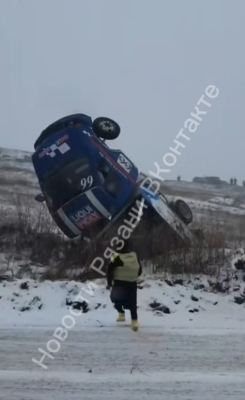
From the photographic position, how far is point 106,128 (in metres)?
13.7

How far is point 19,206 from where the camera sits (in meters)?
Answer: 16.6

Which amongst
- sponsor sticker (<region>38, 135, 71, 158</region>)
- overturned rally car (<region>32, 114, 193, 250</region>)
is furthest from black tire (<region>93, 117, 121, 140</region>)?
sponsor sticker (<region>38, 135, 71, 158</region>)

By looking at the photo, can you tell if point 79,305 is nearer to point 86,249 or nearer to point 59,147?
point 86,249

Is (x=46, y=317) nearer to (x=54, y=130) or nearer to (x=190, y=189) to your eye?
(x=54, y=130)

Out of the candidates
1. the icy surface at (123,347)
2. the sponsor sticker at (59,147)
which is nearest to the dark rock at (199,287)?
the icy surface at (123,347)

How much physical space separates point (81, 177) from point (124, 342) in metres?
5.79

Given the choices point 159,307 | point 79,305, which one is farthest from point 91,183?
point 159,307

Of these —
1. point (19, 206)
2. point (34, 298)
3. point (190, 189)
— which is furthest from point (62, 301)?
point (190, 189)

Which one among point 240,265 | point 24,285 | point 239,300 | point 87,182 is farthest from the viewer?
point 87,182

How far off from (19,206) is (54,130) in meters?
3.96

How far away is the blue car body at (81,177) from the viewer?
13.1 meters

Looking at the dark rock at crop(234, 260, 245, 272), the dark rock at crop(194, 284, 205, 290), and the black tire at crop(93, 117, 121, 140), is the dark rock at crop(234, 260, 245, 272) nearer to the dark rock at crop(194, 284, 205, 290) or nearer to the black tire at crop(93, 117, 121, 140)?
the dark rock at crop(194, 284, 205, 290)

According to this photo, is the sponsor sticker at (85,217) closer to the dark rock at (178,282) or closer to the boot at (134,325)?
the dark rock at (178,282)

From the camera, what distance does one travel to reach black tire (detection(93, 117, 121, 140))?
44.7 feet
